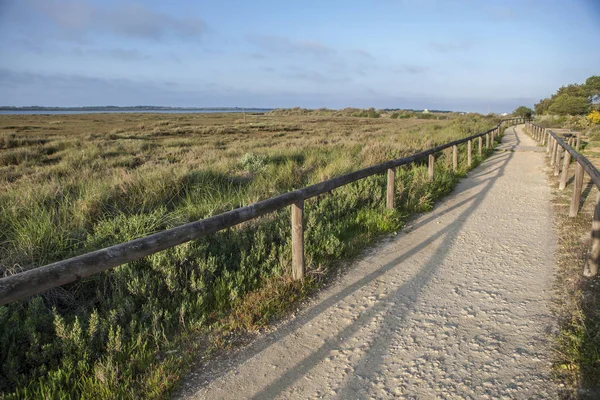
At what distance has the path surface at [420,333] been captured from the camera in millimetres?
2613

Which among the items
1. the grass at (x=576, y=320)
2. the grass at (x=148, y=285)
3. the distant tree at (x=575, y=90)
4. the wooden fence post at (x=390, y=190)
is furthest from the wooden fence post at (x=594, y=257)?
the distant tree at (x=575, y=90)

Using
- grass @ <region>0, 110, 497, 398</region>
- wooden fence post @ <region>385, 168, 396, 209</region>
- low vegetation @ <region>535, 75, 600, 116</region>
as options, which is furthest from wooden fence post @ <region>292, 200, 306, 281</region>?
low vegetation @ <region>535, 75, 600, 116</region>

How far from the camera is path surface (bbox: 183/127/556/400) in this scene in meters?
2.61

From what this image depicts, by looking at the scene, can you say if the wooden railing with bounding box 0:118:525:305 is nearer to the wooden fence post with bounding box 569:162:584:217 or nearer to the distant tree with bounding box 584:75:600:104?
the wooden fence post with bounding box 569:162:584:217

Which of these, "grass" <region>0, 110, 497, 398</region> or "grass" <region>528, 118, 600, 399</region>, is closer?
"grass" <region>528, 118, 600, 399</region>

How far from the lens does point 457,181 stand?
10.5 m

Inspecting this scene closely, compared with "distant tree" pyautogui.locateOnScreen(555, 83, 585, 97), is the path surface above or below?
below

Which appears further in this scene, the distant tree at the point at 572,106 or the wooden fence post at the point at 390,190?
the distant tree at the point at 572,106

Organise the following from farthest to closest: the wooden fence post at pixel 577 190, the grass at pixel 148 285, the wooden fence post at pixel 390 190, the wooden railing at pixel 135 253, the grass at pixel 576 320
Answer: the wooden fence post at pixel 390 190
the wooden fence post at pixel 577 190
the grass at pixel 148 285
the grass at pixel 576 320
the wooden railing at pixel 135 253

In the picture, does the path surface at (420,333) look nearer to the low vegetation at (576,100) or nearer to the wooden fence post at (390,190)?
the wooden fence post at (390,190)

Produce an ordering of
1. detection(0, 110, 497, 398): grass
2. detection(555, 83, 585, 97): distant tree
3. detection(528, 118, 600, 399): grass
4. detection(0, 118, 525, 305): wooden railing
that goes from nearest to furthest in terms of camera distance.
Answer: detection(0, 118, 525, 305): wooden railing
detection(528, 118, 600, 399): grass
detection(0, 110, 497, 398): grass
detection(555, 83, 585, 97): distant tree

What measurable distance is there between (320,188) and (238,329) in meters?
2.11

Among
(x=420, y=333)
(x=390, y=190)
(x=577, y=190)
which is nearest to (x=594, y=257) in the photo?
(x=420, y=333)

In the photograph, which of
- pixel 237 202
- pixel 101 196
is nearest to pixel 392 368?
pixel 237 202
